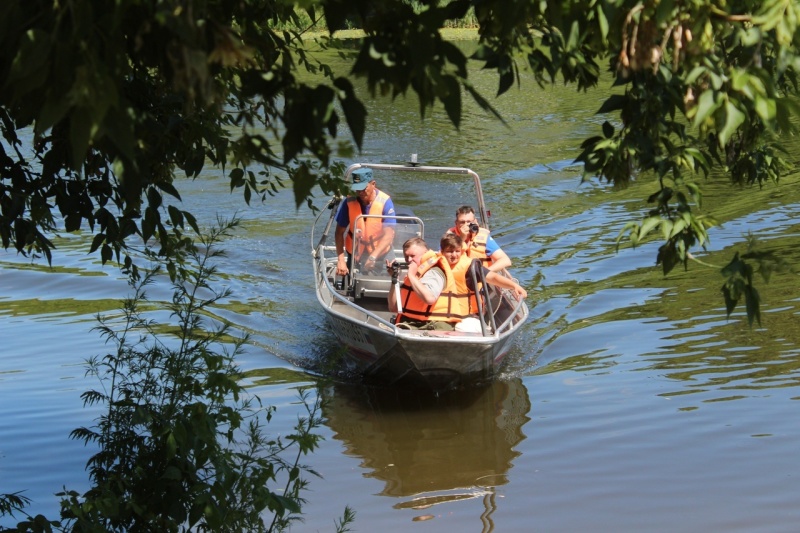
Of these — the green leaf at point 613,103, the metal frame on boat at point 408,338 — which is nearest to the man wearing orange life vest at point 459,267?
the metal frame on boat at point 408,338

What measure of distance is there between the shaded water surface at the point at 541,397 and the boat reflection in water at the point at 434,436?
0.08 ft

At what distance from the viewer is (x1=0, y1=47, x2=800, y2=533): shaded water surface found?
7.59 meters

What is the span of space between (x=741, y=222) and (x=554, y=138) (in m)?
8.49

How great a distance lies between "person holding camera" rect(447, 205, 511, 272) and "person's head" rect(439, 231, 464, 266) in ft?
1.76

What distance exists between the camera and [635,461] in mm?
8188

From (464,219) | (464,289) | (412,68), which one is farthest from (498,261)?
(412,68)

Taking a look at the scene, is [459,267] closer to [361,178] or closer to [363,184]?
[363,184]

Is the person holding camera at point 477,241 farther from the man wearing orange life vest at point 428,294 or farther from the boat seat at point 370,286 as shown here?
the boat seat at point 370,286

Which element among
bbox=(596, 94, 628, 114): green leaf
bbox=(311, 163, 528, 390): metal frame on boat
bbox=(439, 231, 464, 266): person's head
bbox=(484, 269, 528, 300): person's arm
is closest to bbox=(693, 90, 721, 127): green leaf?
bbox=(596, 94, 628, 114): green leaf

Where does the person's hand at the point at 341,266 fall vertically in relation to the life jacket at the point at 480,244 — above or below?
below

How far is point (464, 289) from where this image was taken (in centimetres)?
980

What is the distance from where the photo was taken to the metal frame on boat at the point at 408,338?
9.34m

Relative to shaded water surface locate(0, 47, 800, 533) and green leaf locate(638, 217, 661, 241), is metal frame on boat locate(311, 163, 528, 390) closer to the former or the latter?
shaded water surface locate(0, 47, 800, 533)

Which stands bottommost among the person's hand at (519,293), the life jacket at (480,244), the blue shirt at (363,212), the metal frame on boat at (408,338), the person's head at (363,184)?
the metal frame on boat at (408,338)
